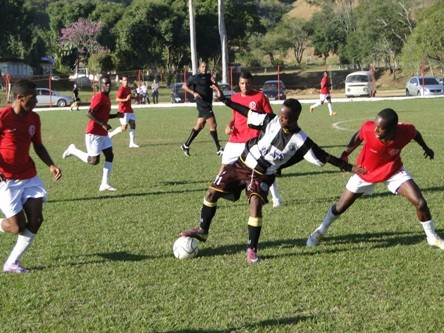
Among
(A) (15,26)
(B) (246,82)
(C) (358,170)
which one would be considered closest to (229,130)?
(B) (246,82)

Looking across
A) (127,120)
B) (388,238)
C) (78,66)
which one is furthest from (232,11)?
(388,238)

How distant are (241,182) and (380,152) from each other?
141 cm

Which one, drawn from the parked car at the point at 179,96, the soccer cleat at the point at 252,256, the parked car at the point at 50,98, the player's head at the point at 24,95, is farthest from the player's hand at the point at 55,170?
the parked car at the point at 50,98

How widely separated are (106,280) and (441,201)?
201 inches

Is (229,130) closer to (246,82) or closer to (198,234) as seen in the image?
(246,82)

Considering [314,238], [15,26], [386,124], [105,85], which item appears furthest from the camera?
[15,26]

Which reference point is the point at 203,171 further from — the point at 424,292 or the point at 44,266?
the point at 424,292

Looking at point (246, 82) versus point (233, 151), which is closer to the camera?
point (246, 82)

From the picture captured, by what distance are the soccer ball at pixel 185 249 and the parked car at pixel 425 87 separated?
1460 inches

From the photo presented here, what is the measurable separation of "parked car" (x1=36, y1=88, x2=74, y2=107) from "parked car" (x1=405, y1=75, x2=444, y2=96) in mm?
21821

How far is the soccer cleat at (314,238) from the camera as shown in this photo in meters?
7.18

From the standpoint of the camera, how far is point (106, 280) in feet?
20.4

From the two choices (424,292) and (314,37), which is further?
(314,37)

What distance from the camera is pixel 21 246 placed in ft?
21.4
